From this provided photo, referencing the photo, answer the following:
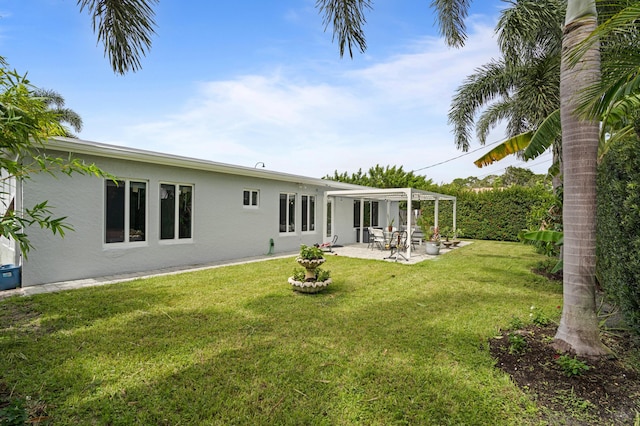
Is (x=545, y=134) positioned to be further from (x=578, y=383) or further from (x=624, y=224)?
(x=578, y=383)

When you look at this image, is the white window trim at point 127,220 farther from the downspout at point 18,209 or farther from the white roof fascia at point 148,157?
the downspout at point 18,209

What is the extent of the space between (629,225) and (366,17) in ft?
17.5

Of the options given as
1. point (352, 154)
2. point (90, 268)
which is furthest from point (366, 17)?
point (352, 154)

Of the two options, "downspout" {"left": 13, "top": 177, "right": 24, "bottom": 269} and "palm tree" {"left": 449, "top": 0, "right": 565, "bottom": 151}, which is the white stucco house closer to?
"downspout" {"left": 13, "top": 177, "right": 24, "bottom": 269}

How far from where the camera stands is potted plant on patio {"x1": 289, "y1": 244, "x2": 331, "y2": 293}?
7180 mm

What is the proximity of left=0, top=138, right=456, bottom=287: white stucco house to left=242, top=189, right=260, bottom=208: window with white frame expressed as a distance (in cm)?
4

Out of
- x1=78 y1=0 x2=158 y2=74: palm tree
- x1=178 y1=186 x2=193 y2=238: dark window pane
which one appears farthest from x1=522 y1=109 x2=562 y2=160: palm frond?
x1=178 y1=186 x2=193 y2=238: dark window pane

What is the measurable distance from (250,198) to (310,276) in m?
6.67

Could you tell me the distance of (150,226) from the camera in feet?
32.1

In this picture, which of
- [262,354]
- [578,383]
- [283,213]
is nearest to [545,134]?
[578,383]

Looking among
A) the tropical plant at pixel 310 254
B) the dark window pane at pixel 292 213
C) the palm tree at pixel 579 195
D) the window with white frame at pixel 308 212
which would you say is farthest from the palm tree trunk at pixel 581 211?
the window with white frame at pixel 308 212

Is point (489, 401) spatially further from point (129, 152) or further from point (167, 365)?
point (129, 152)

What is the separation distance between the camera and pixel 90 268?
8.60 meters

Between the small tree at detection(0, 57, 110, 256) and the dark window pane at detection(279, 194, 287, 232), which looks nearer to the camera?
the small tree at detection(0, 57, 110, 256)
